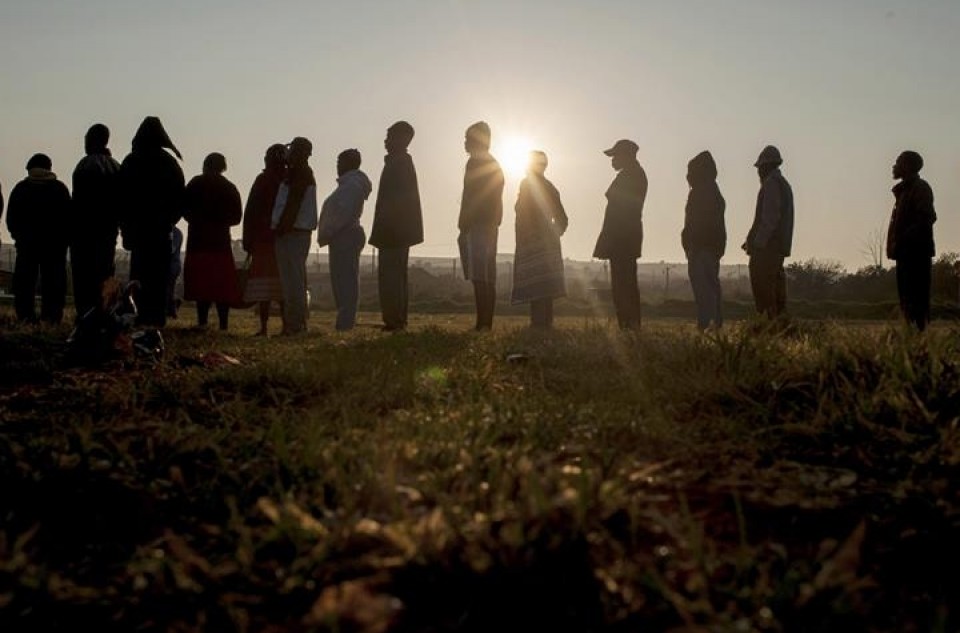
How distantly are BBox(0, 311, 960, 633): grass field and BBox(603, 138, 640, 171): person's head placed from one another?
6.44 metres

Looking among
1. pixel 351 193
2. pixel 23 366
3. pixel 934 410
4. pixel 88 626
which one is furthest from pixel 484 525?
pixel 351 193

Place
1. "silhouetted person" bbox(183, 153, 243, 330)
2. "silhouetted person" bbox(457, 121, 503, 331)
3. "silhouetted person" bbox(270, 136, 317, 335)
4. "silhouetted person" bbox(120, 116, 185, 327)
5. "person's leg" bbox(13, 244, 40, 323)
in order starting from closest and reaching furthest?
1. "silhouetted person" bbox(120, 116, 185, 327)
2. "silhouetted person" bbox(270, 136, 317, 335)
3. "silhouetted person" bbox(457, 121, 503, 331)
4. "silhouetted person" bbox(183, 153, 243, 330)
5. "person's leg" bbox(13, 244, 40, 323)

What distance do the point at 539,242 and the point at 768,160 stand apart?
106 inches

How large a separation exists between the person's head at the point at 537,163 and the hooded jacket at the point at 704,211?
65.7 inches

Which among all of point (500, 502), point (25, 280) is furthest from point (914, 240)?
point (25, 280)

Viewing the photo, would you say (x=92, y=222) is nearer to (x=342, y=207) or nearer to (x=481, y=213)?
(x=342, y=207)

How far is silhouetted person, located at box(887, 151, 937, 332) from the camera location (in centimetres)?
1020

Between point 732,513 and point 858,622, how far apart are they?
26.2 inches

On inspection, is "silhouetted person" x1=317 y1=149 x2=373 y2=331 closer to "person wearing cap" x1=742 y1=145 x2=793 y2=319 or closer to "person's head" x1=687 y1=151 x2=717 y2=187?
"person's head" x1=687 y1=151 x2=717 y2=187

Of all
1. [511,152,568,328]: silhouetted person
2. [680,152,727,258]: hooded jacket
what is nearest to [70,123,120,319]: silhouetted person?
[511,152,568,328]: silhouetted person

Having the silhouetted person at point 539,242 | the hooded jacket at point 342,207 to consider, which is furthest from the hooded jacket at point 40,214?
the silhouetted person at point 539,242

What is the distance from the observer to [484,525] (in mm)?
2250

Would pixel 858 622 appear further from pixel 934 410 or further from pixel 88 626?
pixel 934 410

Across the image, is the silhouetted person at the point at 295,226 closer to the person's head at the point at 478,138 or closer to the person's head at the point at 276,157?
the person's head at the point at 276,157
